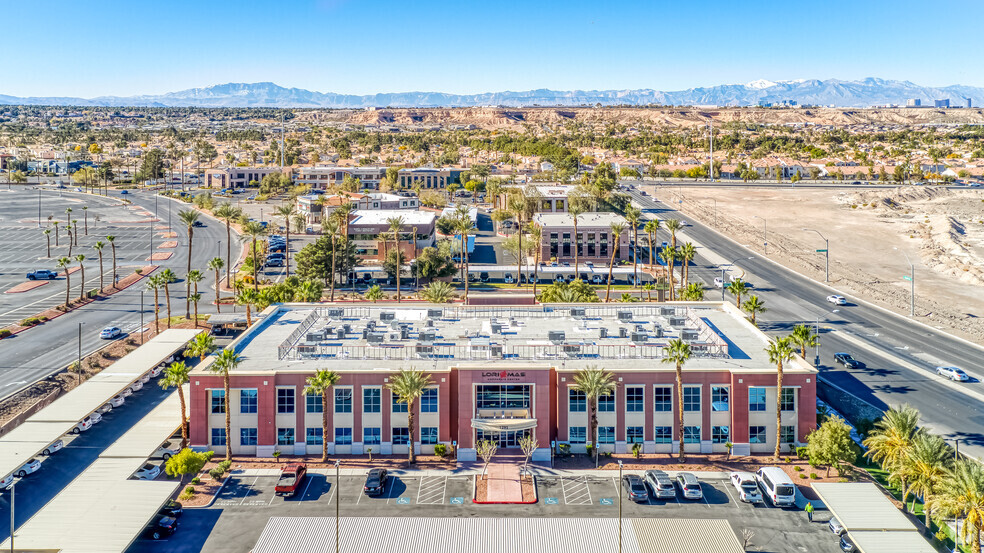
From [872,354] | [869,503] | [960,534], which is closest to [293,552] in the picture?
[869,503]

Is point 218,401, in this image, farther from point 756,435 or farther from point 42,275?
point 42,275

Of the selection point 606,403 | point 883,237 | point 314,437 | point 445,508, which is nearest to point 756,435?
point 606,403

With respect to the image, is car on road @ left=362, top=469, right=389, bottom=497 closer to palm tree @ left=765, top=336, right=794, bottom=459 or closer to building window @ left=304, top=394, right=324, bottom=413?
building window @ left=304, top=394, right=324, bottom=413

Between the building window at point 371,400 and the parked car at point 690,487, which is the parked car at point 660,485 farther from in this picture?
the building window at point 371,400

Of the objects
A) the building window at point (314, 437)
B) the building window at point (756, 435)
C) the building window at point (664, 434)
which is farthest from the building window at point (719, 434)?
the building window at point (314, 437)

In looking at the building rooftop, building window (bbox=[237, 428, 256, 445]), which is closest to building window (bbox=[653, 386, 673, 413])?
the building rooftop
